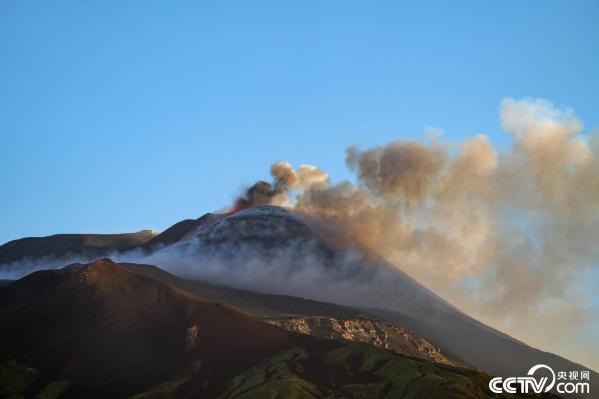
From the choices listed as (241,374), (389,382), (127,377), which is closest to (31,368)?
(127,377)

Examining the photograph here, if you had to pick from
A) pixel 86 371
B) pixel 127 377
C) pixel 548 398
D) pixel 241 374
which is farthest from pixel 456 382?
pixel 86 371

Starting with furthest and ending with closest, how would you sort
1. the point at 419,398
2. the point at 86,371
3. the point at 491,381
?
the point at 86,371
the point at 491,381
the point at 419,398

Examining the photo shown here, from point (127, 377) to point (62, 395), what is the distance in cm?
1823

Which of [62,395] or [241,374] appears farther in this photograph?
[241,374]

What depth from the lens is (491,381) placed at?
18475cm

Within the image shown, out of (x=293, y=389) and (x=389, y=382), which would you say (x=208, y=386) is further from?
(x=389, y=382)

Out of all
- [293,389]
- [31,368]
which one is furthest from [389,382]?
[31,368]

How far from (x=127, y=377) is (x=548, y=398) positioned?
11867 cm

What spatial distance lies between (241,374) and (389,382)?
43.5 metres

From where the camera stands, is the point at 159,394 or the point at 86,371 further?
the point at 86,371

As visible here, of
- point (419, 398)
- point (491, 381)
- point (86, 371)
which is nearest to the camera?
point (419, 398)

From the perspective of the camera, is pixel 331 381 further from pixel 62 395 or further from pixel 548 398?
pixel 62 395

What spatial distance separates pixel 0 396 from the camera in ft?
609

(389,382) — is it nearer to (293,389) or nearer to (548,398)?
(293,389)
